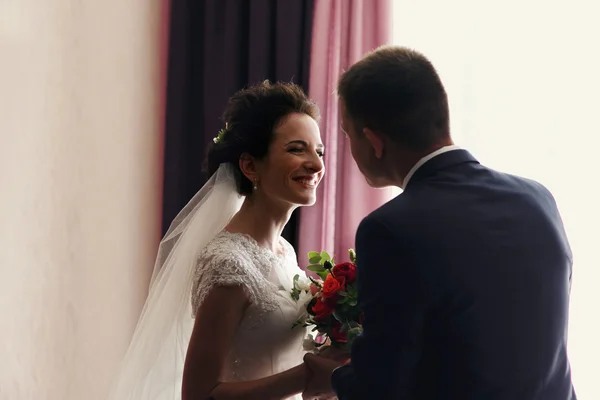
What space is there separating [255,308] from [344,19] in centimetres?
144

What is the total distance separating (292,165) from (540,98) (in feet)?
3.70

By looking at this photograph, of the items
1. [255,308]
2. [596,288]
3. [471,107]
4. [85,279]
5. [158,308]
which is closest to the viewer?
[255,308]

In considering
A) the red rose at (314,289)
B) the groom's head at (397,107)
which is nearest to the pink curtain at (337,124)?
the red rose at (314,289)

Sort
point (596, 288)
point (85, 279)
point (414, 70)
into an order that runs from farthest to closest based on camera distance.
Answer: point (85, 279), point (596, 288), point (414, 70)

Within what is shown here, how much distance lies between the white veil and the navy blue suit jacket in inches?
34.5

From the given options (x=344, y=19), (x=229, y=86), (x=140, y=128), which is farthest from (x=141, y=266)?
(x=344, y=19)

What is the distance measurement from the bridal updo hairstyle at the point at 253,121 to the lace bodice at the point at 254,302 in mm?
242

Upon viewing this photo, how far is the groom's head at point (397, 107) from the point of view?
140cm

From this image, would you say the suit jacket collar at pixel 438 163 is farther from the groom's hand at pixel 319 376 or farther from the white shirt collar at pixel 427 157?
the groom's hand at pixel 319 376

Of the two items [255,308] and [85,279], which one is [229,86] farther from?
[255,308]

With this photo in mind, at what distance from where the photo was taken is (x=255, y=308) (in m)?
1.96

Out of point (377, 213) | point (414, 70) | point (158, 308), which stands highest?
point (414, 70)

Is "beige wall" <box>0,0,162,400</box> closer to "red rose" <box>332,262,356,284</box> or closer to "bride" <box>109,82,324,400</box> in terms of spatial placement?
"bride" <box>109,82,324,400</box>

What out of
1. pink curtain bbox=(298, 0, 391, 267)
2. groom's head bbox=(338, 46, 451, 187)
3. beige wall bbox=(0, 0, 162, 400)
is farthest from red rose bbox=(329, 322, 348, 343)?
beige wall bbox=(0, 0, 162, 400)
